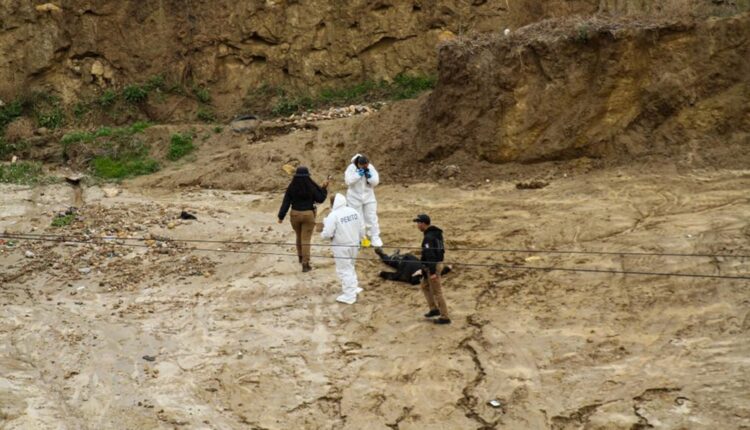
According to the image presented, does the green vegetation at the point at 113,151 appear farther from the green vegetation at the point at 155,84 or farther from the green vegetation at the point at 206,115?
the green vegetation at the point at 155,84

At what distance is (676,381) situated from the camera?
1012 cm

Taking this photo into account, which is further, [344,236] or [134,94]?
[134,94]

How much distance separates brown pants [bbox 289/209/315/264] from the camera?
521 inches

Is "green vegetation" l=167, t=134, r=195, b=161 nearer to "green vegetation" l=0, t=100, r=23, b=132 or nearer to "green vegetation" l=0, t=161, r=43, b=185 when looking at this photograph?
"green vegetation" l=0, t=161, r=43, b=185

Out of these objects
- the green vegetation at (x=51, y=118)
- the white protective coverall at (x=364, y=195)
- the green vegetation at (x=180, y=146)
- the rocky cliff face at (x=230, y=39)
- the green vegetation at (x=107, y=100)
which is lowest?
the white protective coverall at (x=364, y=195)

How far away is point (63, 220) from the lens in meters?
16.2

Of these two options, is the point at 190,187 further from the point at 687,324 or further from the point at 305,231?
the point at 687,324

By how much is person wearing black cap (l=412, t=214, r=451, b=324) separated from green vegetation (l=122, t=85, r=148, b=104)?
12622 millimetres

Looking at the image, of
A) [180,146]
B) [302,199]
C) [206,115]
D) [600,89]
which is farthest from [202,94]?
[600,89]

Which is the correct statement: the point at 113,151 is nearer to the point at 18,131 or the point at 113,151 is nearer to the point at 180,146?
the point at 180,146

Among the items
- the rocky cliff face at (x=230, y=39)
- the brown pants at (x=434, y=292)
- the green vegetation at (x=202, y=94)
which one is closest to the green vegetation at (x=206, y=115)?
the green vegetation at (x=202, y=94)

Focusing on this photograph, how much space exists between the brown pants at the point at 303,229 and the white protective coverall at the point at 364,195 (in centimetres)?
73

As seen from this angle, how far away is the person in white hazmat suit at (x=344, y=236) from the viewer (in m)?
12.2

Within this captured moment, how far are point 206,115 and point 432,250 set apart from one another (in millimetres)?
12162
